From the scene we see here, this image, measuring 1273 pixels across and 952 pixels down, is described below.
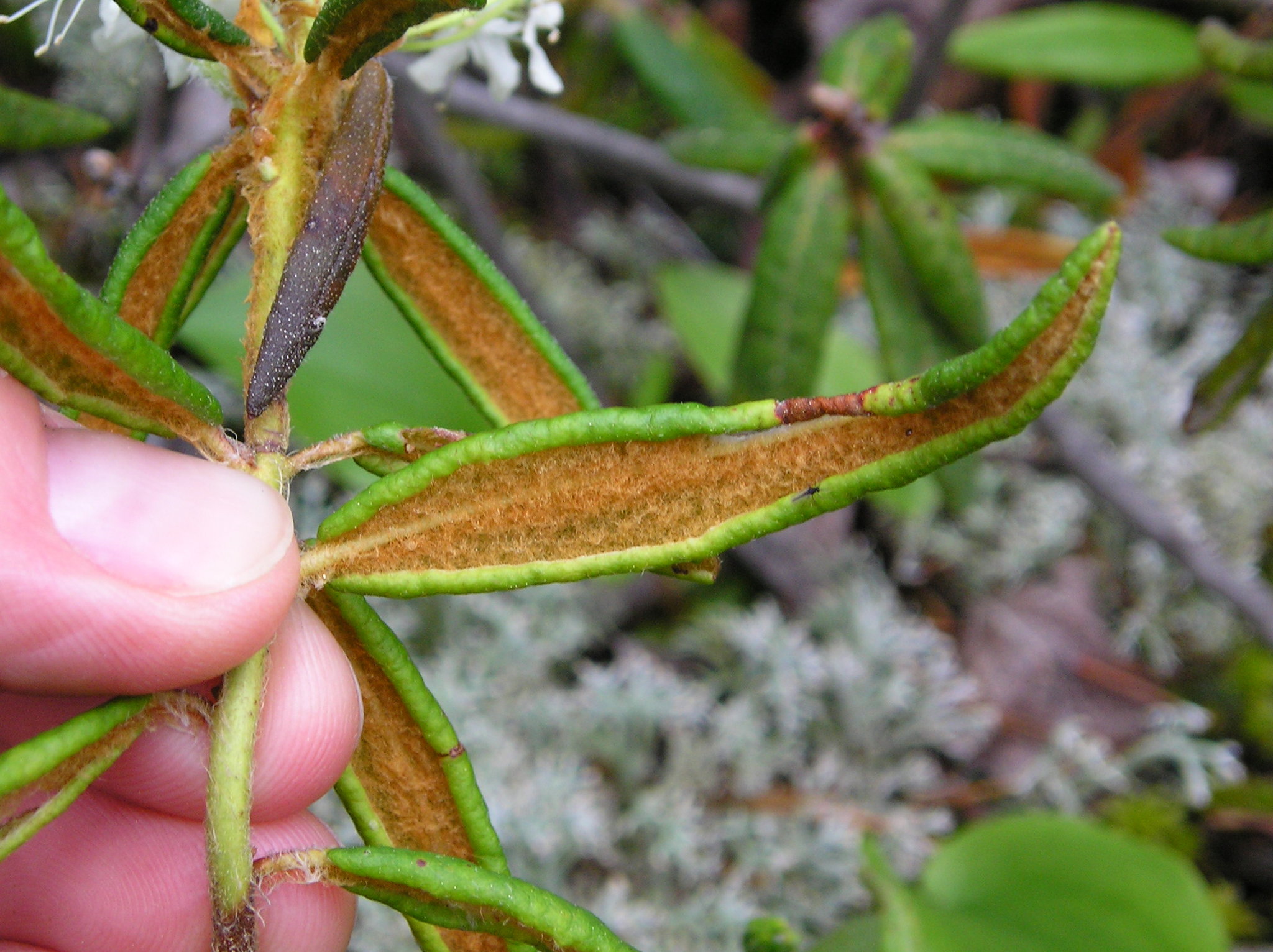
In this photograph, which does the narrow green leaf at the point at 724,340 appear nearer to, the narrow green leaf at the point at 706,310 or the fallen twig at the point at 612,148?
the narrow green leaf at the point at 706,310

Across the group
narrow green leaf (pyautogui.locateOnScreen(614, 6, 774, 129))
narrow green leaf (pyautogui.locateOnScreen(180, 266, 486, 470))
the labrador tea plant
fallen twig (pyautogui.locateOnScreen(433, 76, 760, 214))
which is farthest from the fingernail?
narrow green leaf (pyautogui.locateOnScreen(614, 6, 774, 129))

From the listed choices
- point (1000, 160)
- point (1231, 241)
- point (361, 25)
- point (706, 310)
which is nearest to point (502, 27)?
point (361, 25)

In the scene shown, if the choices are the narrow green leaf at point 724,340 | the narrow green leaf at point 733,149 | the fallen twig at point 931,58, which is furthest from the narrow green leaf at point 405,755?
the fallen twig at point 931,58

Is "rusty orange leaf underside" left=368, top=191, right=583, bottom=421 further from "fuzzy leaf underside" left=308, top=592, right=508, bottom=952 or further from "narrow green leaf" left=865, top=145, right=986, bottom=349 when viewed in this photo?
"narrow green leaf" left=865, top=145, right=986, bottom=349

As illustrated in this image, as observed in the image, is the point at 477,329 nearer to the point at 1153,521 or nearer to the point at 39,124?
the point at 39,124

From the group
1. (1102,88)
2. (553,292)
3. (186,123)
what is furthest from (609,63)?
(1102,88)

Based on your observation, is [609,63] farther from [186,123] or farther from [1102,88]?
[1102,88]
